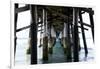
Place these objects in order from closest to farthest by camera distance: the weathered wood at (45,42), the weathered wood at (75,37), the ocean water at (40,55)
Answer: the ocean water at (40,55)
the weathered wood at (45,42)
the weathered wood at (75,37)

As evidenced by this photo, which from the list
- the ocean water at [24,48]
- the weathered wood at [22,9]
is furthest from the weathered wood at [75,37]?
the weathered wood at [22,9]

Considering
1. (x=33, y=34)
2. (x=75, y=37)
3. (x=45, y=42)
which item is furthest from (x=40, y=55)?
(x=75, y=37)

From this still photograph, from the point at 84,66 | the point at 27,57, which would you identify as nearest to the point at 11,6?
the point at 27,57

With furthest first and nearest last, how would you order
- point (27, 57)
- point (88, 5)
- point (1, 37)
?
1. point (88, 5)
2. point (27, 57)
3. point (1, 37)

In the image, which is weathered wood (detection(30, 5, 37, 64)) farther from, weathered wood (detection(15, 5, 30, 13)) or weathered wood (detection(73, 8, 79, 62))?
weathered wood (detection(73, 8, 79, 62))

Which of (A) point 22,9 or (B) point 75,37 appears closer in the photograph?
(A) point 22,9

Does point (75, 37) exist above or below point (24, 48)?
above

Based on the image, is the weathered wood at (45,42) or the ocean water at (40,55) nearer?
the ocean water at (40,55)

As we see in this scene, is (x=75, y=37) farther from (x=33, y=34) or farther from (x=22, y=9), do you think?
(x=22, y=9)

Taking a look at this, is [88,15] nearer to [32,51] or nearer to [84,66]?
[84,66]

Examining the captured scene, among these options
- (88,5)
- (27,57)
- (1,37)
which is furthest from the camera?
(88,5)

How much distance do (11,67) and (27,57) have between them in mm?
237

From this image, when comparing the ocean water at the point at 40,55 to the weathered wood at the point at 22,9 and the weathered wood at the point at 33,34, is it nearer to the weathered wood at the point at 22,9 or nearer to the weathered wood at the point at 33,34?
the weathered wood at the point at 33,34

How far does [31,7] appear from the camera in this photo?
7.86ft
